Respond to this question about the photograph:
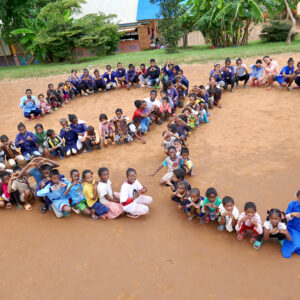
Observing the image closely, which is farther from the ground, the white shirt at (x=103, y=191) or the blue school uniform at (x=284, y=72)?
the blue school uniform at (x=284, y=72)

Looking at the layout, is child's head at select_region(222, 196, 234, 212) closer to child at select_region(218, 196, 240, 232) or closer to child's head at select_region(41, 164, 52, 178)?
child at select_region(218, 196, 240, 232)

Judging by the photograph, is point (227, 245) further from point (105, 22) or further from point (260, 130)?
point (105, 22)

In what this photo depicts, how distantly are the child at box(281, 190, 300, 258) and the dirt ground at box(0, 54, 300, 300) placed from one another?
0.08m

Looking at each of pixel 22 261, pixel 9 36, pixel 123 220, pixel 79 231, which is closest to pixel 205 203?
pixel 123 220

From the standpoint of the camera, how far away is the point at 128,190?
4195mm

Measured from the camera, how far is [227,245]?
3533 mm

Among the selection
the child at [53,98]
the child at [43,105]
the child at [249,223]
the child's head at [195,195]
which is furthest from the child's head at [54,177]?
the child at [53,98]

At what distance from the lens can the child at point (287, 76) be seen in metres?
8.41

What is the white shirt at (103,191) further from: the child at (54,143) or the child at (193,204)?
the child at (54,143)

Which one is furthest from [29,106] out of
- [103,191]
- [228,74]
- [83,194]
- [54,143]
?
[228,74]

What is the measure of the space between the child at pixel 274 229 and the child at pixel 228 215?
370mm

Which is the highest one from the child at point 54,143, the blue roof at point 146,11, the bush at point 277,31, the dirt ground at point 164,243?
→ the blue roof at point 146,11

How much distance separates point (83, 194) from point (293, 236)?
309cm

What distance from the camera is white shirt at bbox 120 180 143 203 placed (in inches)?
162
